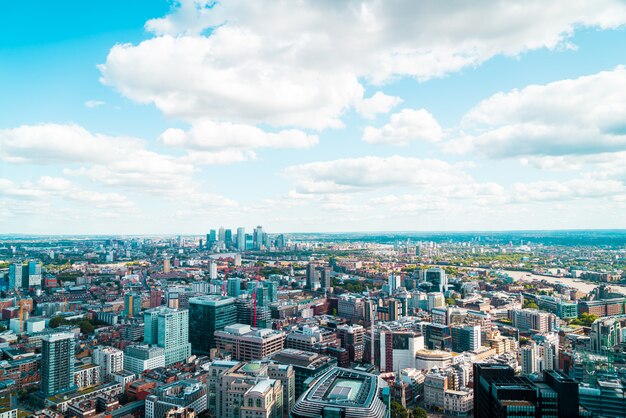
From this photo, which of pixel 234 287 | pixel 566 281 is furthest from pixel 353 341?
pixel 566 281

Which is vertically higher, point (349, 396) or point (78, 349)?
point (349, 396)

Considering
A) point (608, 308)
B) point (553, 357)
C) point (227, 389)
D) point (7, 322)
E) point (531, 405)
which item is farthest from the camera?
point (608, 308)

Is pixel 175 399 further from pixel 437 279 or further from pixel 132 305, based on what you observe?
pixel 437 279

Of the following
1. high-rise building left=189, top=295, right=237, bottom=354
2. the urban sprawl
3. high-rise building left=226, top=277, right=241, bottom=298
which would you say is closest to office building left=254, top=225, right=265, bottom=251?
the urban sprawl

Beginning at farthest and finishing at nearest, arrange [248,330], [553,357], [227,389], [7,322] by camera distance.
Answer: [7,322] → [248,330] → [553,357] → [227,389]

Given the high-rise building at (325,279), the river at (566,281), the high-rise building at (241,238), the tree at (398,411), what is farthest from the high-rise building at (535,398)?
the high-rise building at (241,238)

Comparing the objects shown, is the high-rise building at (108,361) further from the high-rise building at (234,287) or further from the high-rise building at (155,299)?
the high-rise building at (234,287)

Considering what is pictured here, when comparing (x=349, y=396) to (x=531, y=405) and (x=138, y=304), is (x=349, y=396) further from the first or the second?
(x=138, y=304)

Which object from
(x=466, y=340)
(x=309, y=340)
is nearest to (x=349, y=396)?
(x=309, y=340)
